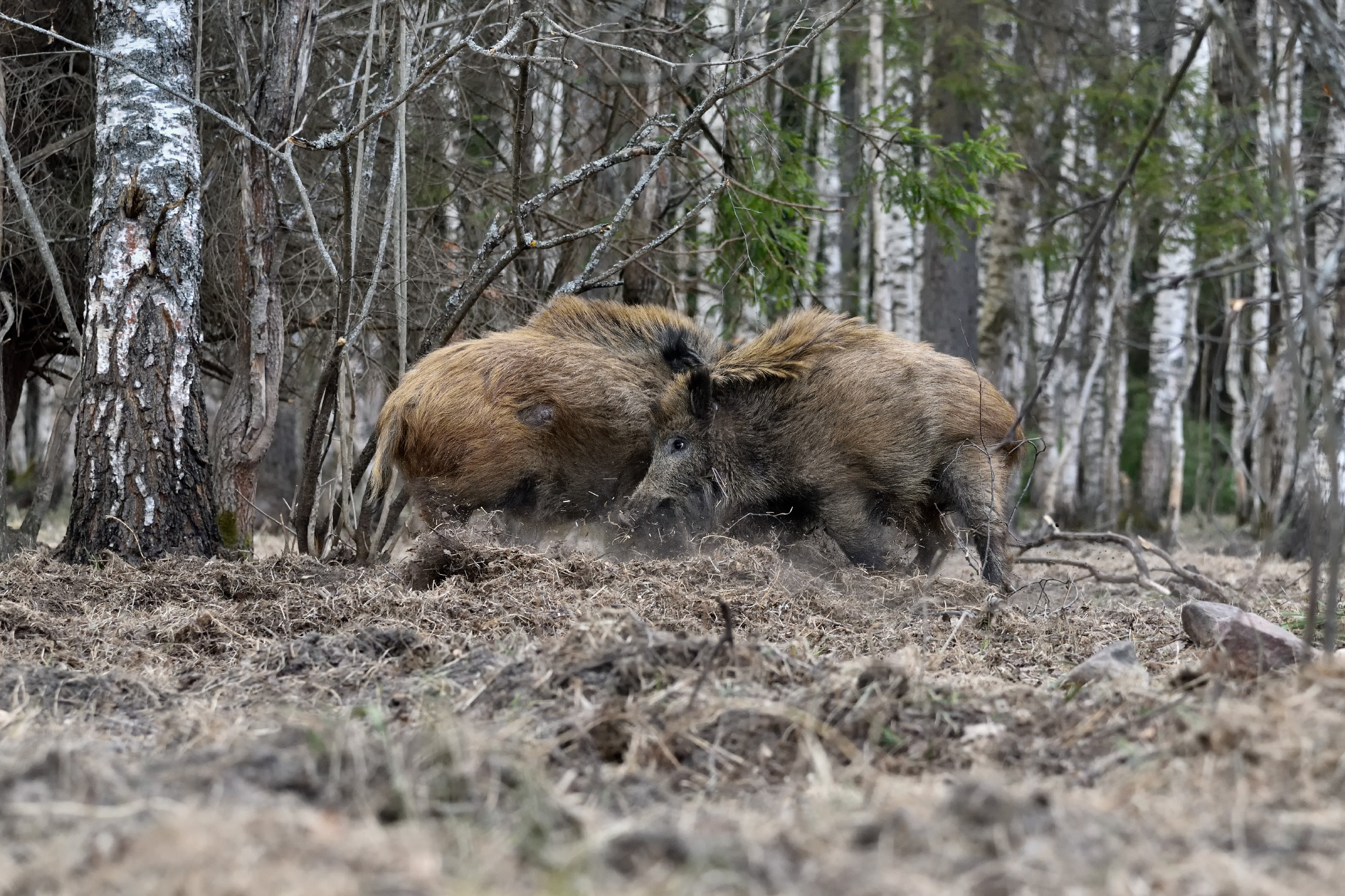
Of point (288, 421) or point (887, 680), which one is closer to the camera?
point (887, 680)

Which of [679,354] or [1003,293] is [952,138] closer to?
[1003,293]

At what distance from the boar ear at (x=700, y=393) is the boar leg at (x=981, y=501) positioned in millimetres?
1445

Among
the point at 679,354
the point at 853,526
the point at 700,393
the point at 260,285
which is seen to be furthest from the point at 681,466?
the point at 260,285

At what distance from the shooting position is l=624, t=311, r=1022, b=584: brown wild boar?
21.2 ft

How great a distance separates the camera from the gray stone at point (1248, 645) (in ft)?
10.4

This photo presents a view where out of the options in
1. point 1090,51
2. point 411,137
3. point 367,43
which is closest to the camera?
point 367,43

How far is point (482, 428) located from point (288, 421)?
25.2 feet

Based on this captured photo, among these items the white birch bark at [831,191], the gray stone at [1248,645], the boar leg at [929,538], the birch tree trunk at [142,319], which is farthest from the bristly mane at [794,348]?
the white birch bark at [831,191]

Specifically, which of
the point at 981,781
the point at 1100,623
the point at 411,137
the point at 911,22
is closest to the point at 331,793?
the point at 981,781

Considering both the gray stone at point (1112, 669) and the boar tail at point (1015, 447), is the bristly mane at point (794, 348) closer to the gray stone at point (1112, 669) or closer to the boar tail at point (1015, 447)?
the boar tail at point (1015, 447)

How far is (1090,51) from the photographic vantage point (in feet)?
47.9

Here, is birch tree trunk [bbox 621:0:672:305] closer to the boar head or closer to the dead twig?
the boar head

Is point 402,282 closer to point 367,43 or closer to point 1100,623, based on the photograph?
point 367,43

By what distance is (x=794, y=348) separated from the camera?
7.03 m
